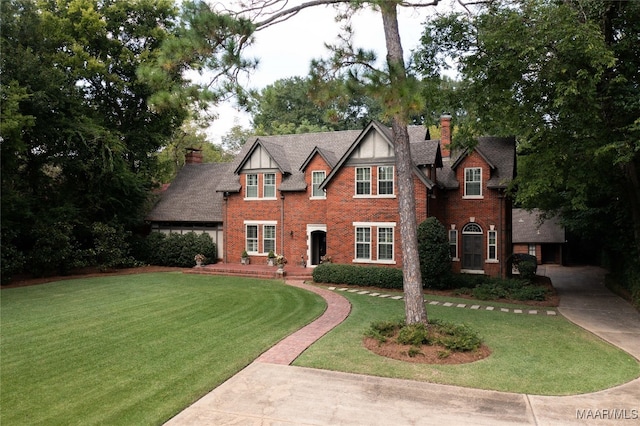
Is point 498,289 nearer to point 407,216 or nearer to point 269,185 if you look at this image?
point 407,216

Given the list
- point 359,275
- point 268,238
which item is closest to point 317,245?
point 268,238

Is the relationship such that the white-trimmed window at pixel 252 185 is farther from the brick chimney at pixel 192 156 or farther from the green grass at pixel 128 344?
the brick chimney at pixel 192 156

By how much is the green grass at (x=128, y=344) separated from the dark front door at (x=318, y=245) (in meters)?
5.65

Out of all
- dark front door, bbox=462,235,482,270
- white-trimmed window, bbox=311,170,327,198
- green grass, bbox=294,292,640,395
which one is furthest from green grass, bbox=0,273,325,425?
dark front door, bbox=462,235,482,270

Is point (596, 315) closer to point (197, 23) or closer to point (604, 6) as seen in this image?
point (604, 6)

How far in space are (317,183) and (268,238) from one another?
4206 mm

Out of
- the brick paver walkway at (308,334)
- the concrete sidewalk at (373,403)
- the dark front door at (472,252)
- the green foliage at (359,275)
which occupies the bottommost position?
the concrete sidewalk at (373,403)

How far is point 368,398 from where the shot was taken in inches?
268

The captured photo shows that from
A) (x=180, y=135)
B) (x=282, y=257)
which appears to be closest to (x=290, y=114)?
(x=180, y=135)

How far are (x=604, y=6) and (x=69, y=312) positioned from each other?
18.2 meters

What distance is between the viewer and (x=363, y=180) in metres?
19.8

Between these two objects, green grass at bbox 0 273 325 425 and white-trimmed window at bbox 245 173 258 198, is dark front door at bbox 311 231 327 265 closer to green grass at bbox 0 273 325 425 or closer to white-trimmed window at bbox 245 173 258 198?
white-trimmed window at bbox 245 173 258 198

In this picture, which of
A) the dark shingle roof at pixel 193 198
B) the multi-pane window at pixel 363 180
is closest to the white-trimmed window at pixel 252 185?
the dark shingle roof at pixel 193 198

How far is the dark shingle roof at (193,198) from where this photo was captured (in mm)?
25000
